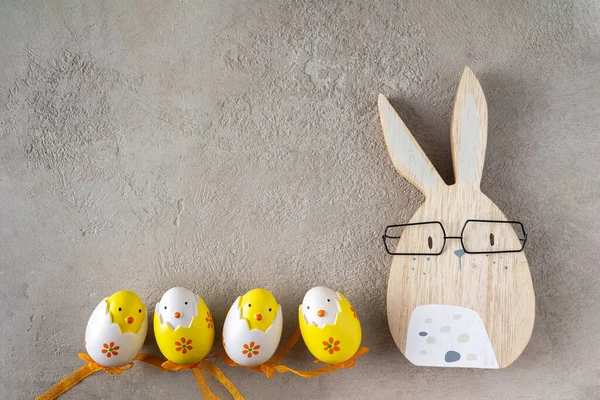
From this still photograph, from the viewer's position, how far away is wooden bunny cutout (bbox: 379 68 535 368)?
Answer: 942 mm

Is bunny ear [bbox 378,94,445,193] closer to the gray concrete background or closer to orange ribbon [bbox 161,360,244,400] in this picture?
the gray concrete background

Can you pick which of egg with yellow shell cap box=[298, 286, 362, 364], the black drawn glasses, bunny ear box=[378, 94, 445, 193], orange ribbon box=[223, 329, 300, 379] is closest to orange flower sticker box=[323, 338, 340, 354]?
egg with yellow shell cap box=[298, 286, 362, 364]

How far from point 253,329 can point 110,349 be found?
0.26 meters

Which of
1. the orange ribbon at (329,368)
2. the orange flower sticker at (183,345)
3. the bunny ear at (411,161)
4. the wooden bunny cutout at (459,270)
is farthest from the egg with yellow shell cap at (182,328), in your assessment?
the bunny ear at (411,161)

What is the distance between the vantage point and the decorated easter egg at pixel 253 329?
87 centimetres

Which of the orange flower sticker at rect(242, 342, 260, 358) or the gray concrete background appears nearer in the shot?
the orange flower sticker at rect(242, 342, 260, 358)

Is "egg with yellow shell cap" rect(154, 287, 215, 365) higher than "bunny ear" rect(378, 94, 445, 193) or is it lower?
lower

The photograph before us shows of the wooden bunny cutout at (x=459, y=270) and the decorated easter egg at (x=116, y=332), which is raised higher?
the wooden bunny cutout at (x=459, y=270)

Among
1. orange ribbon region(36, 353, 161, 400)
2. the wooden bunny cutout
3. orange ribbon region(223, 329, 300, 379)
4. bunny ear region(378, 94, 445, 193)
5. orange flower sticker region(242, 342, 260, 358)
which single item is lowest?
orange ribbon region(36, 353, 161, 400)

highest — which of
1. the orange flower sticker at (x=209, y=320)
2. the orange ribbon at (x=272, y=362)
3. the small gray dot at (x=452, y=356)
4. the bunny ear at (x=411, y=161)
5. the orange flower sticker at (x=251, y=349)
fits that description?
the bunny ear at (x=411, y=161)

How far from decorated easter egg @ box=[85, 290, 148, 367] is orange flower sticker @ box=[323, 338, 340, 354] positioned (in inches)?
13.7

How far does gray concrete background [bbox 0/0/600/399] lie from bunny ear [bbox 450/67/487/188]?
0.20 feet

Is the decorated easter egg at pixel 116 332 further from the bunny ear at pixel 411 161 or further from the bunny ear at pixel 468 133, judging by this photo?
the bunny ear at pixel 468 133

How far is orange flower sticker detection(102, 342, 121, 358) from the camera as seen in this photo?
2.85ft
